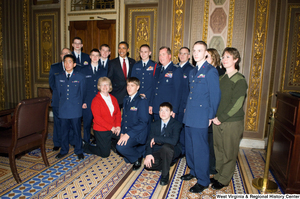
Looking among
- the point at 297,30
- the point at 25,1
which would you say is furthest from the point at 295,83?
the point at 25,1

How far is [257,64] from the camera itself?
3.67 meters

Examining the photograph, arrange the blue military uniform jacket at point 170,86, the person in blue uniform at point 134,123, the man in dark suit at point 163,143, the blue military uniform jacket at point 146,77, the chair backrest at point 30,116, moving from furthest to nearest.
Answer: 1. the blue military uniform jacket at point 146,77
2. the blue military uniform jacket at point 170,86
3. the person in blue uniform at point 134,123
4. the man in dark suit at point 163,143
5. the chair backrest at point 30,116

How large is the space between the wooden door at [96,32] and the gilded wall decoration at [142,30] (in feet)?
1.84

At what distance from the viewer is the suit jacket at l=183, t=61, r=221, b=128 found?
6.80 ft

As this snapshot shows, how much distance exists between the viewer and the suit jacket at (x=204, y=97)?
207cm

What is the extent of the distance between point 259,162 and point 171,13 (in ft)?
9.66

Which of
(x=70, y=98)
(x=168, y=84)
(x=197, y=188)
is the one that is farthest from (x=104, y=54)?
(x=197, y=188)

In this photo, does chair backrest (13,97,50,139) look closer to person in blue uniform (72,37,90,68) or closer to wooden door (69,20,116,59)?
person in blue uniform (72,37,90,68)

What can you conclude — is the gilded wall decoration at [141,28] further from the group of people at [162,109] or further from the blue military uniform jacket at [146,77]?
the blue military uniform jacket at [146,77]

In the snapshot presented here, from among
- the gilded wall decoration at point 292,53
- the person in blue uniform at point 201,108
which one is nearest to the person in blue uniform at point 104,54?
the person in blue uniform at point 201,108

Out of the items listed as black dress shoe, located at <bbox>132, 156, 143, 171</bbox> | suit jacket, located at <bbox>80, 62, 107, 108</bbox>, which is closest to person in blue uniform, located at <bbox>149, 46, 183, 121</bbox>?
black dress shoe, located at <bbox>132, 156, 143, 171</bbox>

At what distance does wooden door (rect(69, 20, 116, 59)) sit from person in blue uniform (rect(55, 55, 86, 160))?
66.9 inches

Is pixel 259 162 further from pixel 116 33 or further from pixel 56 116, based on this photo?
pixel 116 33

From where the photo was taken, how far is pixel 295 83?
390cm
